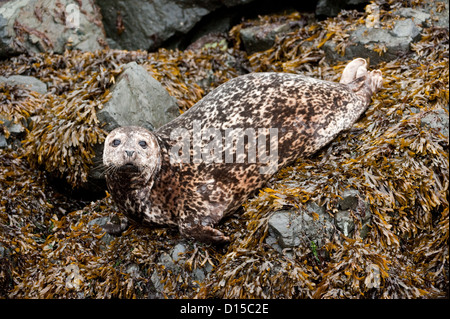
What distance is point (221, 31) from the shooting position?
7332 millimetres

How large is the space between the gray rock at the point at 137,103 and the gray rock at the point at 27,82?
132 cm

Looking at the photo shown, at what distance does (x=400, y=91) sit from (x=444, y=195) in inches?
53.4

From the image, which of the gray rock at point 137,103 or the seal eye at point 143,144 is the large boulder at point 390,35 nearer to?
the gray rock at point 137,103

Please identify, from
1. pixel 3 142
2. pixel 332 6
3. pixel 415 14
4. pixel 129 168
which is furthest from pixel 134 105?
pixel 415 14

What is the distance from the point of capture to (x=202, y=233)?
4160 millimetres

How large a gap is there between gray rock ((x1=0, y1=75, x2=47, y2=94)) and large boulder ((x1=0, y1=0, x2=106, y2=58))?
0.59m

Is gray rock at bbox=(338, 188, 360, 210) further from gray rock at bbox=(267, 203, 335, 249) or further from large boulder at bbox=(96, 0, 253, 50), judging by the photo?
large boulder at bbox=(96, 0, 253, 50)

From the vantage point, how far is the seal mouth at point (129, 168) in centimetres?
397

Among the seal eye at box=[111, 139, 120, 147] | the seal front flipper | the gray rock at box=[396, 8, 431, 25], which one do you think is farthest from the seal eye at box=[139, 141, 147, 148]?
the gray rock at box=[396, 8, 431, 25]

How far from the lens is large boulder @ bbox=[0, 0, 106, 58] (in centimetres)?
659

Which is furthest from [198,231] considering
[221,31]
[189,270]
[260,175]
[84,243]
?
[221,31]

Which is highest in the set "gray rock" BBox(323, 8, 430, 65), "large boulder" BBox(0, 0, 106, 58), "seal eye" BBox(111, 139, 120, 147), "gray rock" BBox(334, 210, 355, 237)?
"large boulder" BBox(0, 0, 106, 58)

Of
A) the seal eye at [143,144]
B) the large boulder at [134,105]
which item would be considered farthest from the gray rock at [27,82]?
the seal eye at [143,144]

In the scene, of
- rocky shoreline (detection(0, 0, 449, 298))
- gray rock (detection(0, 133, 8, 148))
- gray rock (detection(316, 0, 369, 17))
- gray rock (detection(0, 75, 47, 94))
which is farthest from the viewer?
gray rock (detection(316, 0, 369, 17))
